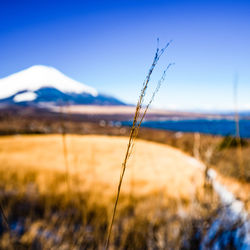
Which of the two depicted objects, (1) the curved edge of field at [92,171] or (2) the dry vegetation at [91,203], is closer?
(2) the dry vegetation at [91,203]

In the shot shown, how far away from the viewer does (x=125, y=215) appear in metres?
2.08

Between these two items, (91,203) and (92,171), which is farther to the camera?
(92,171)

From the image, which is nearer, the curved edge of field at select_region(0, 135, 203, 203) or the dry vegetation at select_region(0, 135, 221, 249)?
the dry vegetation at select_region(0, 135, 221, 249)

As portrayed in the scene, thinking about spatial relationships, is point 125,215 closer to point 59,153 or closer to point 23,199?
point 23,199

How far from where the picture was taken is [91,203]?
2.14m

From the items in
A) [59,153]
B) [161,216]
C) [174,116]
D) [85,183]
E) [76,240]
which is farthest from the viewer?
[174,116]

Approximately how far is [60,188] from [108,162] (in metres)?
1.38

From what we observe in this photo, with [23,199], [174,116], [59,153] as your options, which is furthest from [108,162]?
[174,116]

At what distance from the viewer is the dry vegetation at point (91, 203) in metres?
1.49

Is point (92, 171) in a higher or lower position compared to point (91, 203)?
higher

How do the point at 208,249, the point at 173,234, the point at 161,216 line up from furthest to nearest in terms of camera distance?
the point at 161,216, the point at 173,234, the point at 208,249

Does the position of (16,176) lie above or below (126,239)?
above

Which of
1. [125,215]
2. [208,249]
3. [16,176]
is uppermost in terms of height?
[16,176]

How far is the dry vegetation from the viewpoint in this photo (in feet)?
4.88
